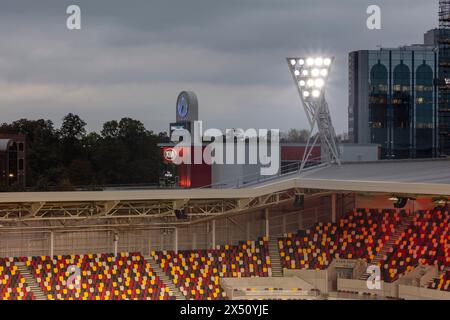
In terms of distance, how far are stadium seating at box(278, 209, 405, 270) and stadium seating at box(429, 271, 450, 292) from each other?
3.84 meters

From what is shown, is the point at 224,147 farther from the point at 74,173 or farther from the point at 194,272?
the point at 74,173

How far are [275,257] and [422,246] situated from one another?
617 cm

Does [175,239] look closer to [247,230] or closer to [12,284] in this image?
[247,230]

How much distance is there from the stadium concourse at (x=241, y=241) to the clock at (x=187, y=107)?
13.0 m

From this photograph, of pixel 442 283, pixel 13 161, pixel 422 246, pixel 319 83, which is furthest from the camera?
pixel 13 161

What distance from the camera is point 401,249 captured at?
107 ft

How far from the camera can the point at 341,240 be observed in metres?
35.0

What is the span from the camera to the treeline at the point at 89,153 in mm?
71438

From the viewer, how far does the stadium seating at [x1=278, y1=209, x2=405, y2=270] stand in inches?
1328

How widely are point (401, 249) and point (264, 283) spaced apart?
5581mm

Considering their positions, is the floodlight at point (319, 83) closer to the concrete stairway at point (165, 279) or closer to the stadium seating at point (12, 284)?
the concrete stairway at point (165, 279)

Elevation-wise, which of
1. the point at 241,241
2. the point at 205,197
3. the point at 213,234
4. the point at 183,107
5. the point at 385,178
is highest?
the point at 183,107

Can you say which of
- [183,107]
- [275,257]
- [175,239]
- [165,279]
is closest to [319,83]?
[275,257]
